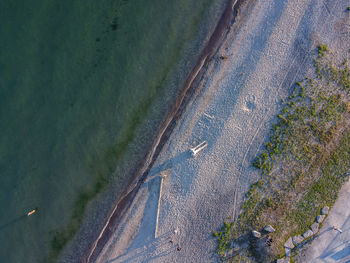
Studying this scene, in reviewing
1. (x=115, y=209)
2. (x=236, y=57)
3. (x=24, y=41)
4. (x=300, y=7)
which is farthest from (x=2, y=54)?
(x=300, y=7)

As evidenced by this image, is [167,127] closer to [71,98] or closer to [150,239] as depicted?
[71,98]

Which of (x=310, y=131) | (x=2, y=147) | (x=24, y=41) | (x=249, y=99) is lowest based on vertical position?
(x=2, y=147)

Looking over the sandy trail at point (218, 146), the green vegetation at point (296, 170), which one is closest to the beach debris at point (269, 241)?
the green vegetation at point (296, 170)

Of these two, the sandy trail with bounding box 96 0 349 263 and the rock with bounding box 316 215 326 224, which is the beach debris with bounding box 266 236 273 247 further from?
the rock with bounding box 316 215 326 224

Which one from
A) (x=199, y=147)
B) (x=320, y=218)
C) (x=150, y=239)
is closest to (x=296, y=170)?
(x=320, y=218)

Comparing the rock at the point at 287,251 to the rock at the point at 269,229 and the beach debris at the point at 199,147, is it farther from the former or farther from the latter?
the beach debris at the point at 199,147

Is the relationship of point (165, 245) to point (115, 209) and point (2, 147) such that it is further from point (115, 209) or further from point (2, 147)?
point (2, 147)

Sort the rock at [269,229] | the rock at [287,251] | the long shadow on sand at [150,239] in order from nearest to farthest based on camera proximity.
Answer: the rock at [269,229], the rock at [287,251], the long shadow on sand at [150,239]
